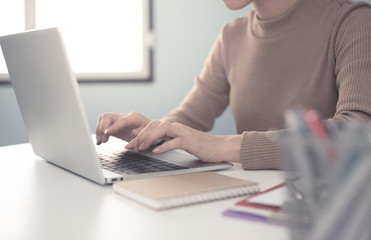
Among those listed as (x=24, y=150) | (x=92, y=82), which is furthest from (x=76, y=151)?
(x=92, y=82)

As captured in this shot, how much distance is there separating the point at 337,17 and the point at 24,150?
2.98 ft

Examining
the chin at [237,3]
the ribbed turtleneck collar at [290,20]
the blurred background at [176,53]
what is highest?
the chin at [237,3]

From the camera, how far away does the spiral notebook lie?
0.59 meters

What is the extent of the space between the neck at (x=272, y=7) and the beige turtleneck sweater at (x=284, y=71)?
31 millimetres

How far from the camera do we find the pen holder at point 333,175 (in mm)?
254

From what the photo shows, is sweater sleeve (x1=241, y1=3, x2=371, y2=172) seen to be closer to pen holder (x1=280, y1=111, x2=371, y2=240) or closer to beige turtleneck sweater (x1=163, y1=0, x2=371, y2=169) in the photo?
beige turtleneck sweater (x1=163, y1=0, x2=371, y2=169)

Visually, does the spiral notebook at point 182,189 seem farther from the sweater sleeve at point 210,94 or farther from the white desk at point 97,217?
the sweater sleeve at point 210,94

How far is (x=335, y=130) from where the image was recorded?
1.00 ft

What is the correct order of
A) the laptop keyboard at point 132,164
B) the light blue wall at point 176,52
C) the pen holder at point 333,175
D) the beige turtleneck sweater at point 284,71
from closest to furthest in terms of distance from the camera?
the pen holder at point 333,175, the laptop keyboard at point 132,164, the beige turtleneck sweater at point 284,71, the light blue wall at point 176,52

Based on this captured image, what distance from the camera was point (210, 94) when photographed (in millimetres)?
1584

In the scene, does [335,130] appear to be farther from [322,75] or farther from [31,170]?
[322,75]

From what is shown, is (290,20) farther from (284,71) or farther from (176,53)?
(176,53)

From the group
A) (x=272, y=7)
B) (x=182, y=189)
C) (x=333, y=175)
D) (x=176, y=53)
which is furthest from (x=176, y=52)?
(x=333, y=175)

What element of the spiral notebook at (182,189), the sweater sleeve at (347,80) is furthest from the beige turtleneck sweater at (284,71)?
the spiral notebook at (182,189)
